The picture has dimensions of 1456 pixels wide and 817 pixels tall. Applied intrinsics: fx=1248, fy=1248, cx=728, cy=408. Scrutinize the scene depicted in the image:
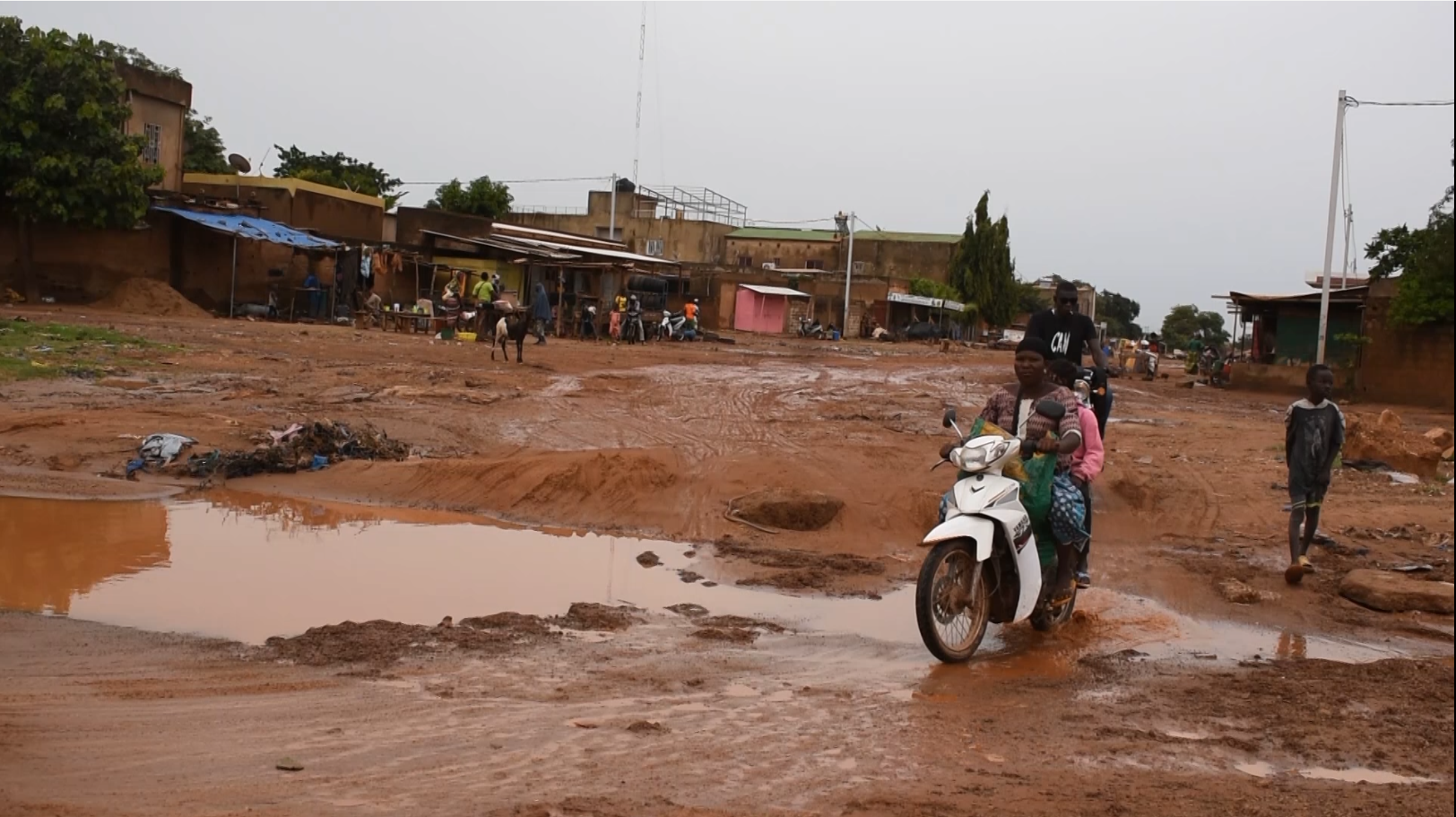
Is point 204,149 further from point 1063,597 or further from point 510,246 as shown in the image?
point 1063,597

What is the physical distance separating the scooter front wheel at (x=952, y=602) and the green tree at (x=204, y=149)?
47559 mm

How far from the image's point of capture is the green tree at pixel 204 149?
4931cm

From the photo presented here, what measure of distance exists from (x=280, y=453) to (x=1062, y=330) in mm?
6819

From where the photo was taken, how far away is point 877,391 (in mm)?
20375

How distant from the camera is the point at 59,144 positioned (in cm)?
2702

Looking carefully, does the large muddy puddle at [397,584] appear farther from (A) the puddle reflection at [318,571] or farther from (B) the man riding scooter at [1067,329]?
(B) the man riding scooter at [1067,329]

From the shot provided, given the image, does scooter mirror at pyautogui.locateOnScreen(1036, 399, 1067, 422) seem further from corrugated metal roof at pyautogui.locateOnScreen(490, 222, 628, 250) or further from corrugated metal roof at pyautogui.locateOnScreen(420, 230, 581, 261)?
corrugated metal roof at pyautogui.locateOnScreen(490, 222, 628, 250)

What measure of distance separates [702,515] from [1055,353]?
3118 millimetres

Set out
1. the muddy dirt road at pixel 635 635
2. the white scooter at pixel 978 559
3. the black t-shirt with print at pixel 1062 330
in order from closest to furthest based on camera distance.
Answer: the muddy dirt road at pixel 635 635, the white scooter at pixel 978 559, the black t-shirt with print at pixel 1062 330

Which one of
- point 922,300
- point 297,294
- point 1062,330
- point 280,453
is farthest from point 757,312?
point 1062,330

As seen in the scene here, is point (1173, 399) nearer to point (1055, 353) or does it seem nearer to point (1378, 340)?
point (1378, 340)

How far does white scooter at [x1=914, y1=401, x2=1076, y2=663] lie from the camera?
6.31 meters

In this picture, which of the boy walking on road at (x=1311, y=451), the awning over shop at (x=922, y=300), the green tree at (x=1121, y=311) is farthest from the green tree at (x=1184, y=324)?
the boy walking on road at (x=1311, y=451)

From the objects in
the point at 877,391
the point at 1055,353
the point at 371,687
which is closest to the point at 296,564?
the point at 371,687
